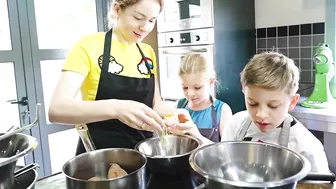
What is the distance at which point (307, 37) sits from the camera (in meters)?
2.08

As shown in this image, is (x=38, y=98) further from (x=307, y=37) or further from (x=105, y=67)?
(x=307, y=37)

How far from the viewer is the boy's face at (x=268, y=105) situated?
1.00 meters

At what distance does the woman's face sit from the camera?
3.34 feet

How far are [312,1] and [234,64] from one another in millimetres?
696

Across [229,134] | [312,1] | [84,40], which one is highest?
[312,1]

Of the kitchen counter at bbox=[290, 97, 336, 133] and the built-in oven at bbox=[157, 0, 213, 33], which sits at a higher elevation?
the built-in oven at bbox=[157, 0, 213, 33]

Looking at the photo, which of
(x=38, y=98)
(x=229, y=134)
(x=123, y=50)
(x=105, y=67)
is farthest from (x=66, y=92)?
(x=38, y=98)

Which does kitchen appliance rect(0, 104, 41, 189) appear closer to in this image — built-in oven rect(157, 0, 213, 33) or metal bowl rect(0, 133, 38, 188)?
metal bowl rect(0, 133, 38, 188)

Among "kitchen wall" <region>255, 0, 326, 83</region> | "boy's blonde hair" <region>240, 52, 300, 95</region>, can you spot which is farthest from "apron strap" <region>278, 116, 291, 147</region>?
"kitchen wall" <region>255, 0, 326, 83</region>

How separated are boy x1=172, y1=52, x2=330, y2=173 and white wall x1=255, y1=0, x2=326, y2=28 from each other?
1178 millimetres

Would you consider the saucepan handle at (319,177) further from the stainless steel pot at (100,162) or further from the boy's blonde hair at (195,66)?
the boy's blonde hair at (195,66)

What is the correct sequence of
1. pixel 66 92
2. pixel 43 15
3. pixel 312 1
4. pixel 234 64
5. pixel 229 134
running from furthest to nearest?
pixel 43 15
pixel 234 64
pixel 312 1
pixel 229 134
pixel 66 92

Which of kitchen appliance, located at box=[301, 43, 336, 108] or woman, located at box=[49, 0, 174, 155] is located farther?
kitchen appliance, located at box=[301, 43, 336, 108]

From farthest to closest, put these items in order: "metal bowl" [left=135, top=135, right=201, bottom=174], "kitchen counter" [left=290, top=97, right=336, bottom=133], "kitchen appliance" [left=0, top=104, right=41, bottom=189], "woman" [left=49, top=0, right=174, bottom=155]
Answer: "kitchen counter" [left=290, top=97, right=336, bottom=133]
"woman" [left=49, top=0, right=174, bottom=155]
"metal bowl" [left=135, top=135, right=201, bottom=174]
"kitchen appliance" [left=0, top=104, right=41, bottom=189]
